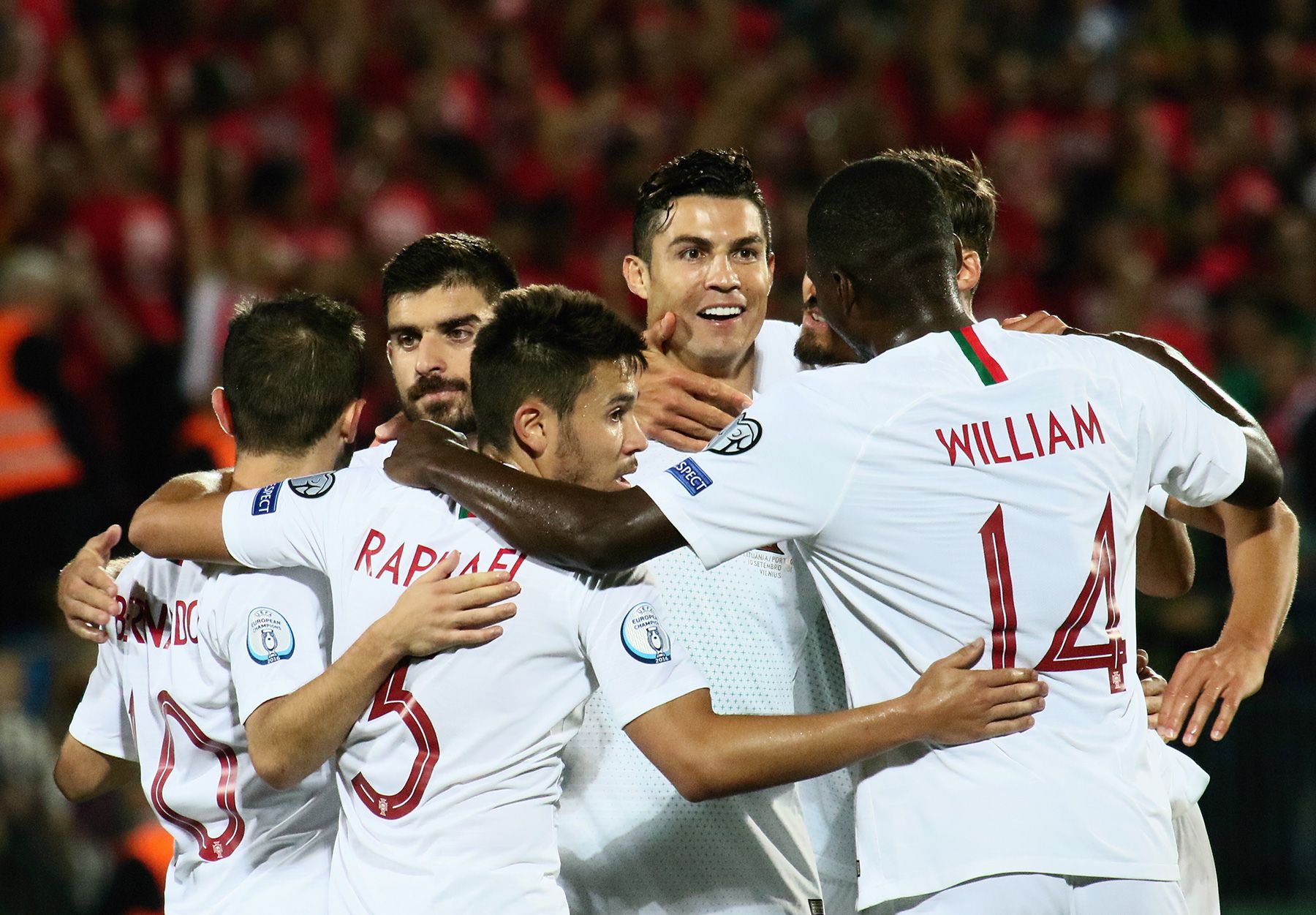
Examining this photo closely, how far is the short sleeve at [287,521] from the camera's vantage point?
3.13m

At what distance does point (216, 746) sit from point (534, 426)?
39.5 inches

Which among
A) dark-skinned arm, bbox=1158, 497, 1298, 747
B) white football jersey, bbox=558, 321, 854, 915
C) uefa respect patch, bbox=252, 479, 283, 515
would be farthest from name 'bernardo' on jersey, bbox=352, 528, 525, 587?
dark-skinned arm, bbox=1158, 497, 1298, 747

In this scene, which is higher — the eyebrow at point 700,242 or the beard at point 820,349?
the eyebrow at point 700,242

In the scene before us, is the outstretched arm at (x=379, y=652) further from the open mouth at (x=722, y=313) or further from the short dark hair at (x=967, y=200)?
the short dark hair at (x=967, y=200)

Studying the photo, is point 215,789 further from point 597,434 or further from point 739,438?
point 739,438

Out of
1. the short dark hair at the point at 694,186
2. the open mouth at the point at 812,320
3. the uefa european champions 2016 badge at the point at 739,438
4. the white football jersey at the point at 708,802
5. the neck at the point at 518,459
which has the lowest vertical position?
the white football jersey at the point at 708,802

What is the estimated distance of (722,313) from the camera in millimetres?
4242

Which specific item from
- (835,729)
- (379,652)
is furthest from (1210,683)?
(379,652)

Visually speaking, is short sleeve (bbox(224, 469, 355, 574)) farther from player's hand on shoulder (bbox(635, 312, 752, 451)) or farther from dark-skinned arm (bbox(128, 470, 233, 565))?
player's hand on shoulder (bbox(635, 312, 752, 451))

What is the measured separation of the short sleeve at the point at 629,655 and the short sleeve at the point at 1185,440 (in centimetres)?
105

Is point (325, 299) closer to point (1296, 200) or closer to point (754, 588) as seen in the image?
point (754, 588)

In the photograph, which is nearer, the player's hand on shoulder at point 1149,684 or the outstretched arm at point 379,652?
the outstretched arm at point 379,652

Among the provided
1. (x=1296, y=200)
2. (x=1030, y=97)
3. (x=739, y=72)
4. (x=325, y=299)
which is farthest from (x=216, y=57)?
(x=1296, y=200)

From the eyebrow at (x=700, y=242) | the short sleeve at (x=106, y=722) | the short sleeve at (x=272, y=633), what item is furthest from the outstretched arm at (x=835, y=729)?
the eyebrow at (x=700, y=242)
